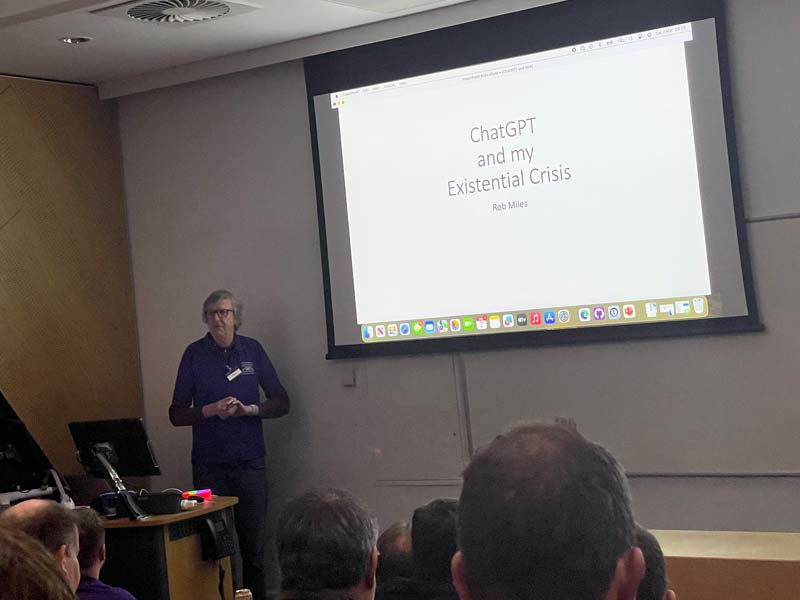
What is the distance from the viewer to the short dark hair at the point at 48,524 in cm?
262

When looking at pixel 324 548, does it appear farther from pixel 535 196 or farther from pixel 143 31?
pixel 143 31

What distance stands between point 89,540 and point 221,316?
2375mm

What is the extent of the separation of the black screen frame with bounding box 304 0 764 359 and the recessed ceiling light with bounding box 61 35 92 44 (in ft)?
3.71

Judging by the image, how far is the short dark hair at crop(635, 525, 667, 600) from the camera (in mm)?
1398

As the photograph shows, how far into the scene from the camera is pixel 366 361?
5371 millimetres

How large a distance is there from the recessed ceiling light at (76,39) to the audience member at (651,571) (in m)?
4.36

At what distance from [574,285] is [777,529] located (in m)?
1.38

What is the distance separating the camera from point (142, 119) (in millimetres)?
6098

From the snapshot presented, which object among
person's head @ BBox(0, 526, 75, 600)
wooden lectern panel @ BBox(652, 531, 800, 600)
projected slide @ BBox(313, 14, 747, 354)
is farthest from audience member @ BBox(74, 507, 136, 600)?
projected slide @ BBox(313, 14, 747, 354)

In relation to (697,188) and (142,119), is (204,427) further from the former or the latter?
(697,188)

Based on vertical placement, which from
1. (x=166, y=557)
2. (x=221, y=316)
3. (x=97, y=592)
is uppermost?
(x=221, y=316)

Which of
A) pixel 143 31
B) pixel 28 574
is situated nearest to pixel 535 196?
pixel 143 31

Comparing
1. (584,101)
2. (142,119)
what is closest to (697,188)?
(584,101)

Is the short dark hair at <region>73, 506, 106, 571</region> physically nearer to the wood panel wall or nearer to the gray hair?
the gray hair
